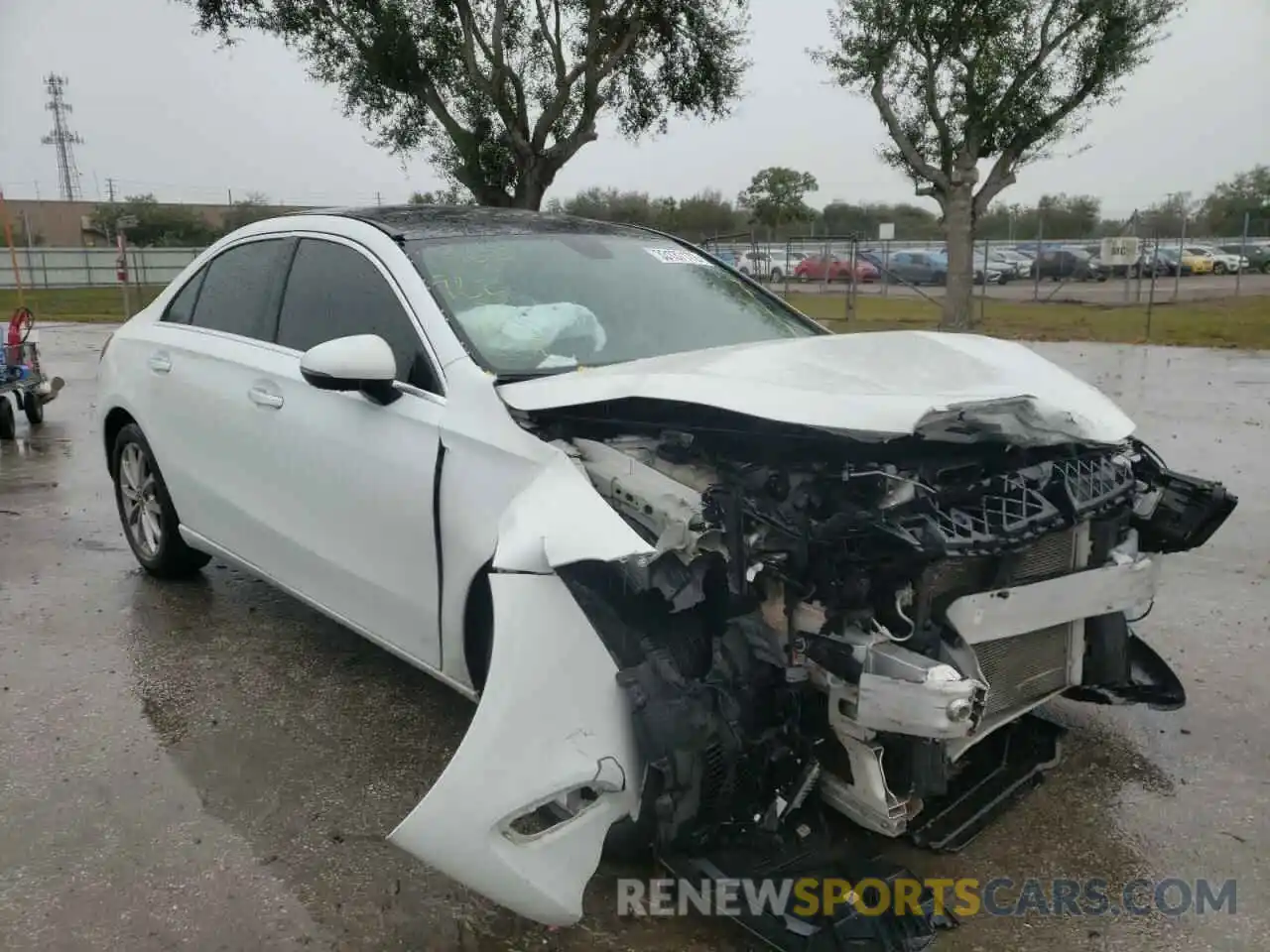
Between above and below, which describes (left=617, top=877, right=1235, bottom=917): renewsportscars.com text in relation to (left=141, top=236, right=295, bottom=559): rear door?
below

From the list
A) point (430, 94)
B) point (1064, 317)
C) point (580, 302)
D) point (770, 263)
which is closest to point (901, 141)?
point (1064, 317)

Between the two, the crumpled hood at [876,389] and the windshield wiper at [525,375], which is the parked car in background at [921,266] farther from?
the windshield wiper at [525,375]

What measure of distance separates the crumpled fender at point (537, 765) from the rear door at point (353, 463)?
74 cm

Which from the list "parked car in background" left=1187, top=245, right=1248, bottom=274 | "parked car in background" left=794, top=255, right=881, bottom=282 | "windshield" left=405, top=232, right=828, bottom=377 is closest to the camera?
"windshield" left=405, top=232, right=828, bottom=377

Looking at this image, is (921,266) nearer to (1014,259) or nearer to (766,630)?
(1014,259)

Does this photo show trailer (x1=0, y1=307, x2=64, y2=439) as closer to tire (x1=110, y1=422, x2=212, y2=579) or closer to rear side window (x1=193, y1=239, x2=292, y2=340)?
tire (x1=110, y1=422, x2=212, y2=579)

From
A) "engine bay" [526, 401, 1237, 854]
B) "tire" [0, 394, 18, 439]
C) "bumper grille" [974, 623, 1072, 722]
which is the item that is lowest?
"tire" [0, 394, 18, 439]

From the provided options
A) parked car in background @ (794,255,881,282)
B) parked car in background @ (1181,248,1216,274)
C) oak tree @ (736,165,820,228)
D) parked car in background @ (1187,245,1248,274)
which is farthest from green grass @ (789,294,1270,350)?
oak tree @ (736,165,820,228)

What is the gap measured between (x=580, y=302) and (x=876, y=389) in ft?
4.46

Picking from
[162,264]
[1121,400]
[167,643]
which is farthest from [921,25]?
[162,264]

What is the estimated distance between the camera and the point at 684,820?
2.39m

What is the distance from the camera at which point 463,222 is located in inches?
158

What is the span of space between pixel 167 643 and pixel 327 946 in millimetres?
2306

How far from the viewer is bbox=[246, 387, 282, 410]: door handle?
3.77m
